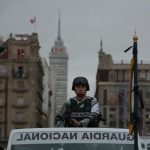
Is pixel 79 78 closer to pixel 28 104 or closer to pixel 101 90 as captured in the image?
pixel 28 104

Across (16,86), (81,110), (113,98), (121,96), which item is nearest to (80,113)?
(81,110)

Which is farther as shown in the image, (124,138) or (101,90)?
(101,90)

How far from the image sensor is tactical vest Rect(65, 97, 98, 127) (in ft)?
30.3

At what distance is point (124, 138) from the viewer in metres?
8.50

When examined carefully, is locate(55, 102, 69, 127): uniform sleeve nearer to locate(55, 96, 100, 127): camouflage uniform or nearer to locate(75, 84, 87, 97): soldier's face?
locate(55, 96, 100, 127): camouflage uniform

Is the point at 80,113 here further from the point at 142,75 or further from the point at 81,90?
the point at 142,75

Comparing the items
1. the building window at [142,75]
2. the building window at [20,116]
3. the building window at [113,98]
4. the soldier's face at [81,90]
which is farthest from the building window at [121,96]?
the soldier's face at [81,90]

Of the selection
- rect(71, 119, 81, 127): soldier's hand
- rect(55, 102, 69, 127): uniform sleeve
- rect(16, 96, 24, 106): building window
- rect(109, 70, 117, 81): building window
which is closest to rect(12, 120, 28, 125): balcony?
rect(16, 96, 24, 106): building window

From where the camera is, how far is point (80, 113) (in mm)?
9250

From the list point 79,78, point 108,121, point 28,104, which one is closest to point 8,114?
point 28,104

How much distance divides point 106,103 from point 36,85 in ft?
106

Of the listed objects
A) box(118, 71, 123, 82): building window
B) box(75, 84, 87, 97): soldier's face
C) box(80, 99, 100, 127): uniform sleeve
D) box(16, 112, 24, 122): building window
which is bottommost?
box(16, 112, 24, 122): building window

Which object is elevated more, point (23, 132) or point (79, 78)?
point (79, 78)

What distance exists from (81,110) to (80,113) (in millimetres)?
51
